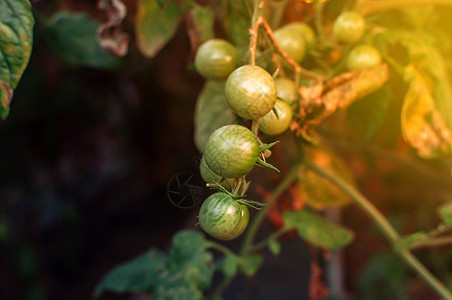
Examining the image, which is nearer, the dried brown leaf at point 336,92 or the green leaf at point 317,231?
the dried brown leaf at point 336,92

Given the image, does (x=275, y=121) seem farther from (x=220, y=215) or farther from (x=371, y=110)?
(x=371, y=110)

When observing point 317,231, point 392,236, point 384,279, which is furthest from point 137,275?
point 384,279

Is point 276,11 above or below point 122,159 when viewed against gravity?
above

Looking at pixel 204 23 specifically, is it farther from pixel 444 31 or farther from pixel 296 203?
pixel 444 31

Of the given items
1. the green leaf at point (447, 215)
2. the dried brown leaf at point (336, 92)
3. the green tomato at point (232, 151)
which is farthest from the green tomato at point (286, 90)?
the green leaf at point (447, 215)

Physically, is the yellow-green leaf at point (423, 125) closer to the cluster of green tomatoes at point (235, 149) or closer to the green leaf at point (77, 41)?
the cluster of green tomatoes at point (235, 149)

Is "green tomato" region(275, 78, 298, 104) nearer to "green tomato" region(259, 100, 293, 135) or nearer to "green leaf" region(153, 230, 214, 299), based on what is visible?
"green tomato" region(259, 100, 293, 135)

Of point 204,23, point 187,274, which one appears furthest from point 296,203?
point 204,23
